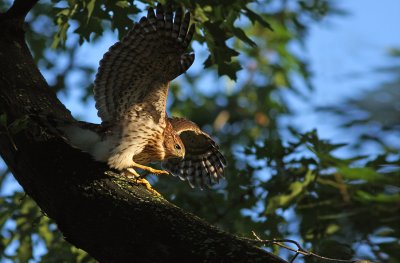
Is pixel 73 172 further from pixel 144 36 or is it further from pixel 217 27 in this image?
pixel 217 27

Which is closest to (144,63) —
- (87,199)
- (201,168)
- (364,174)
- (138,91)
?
(138,91)

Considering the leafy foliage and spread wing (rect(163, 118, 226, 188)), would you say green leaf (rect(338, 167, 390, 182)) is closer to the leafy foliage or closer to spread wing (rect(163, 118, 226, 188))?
the leafy foliage

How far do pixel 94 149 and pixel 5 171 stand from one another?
14.7 feet

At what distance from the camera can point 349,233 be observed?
2338 millimetres

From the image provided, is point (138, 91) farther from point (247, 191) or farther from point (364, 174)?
point (364, 174)

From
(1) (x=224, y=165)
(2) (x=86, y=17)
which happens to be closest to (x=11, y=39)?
(2) (x=86, y=17)

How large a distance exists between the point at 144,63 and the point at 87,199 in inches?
58.3

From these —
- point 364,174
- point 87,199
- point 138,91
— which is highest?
point 138,91

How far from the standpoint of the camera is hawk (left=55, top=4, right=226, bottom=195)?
166 inches

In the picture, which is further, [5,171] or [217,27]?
[5,171]

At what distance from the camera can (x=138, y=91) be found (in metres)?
4.57

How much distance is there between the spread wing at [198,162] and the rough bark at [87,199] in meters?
2.12

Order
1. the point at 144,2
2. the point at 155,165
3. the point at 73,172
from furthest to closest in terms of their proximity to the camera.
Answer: the point at 155,165 → the point at 144,2 → the point at 73,172

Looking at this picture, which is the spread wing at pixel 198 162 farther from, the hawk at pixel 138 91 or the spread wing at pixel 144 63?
the spread wing at pixel 144 63
